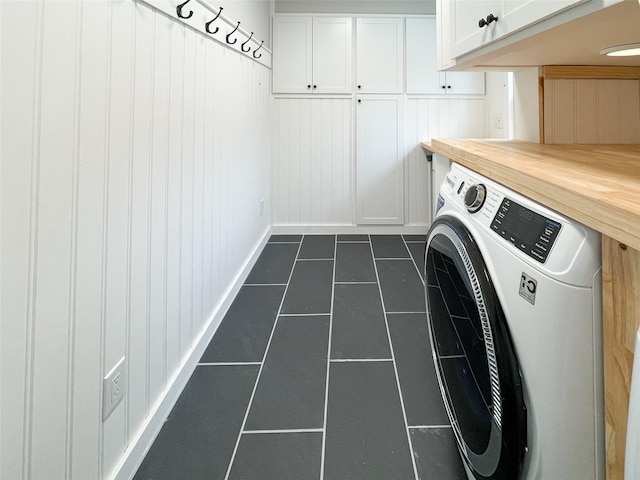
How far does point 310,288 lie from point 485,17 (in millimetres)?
1634

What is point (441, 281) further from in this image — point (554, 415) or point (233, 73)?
point (233, 73)

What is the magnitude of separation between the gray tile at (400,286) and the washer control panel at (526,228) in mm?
1390

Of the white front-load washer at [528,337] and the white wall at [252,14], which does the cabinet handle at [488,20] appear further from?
the white wall at [252,14]

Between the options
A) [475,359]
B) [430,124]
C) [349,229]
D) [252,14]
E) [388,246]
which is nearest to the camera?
[475,359]

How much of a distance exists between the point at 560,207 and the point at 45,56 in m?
0.94

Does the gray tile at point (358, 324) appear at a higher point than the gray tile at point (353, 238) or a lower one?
lower

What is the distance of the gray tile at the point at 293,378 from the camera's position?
4.18 feet

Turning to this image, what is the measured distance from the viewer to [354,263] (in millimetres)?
2805

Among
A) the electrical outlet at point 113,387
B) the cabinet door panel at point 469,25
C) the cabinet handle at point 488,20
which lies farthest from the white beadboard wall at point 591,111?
the electrical outlet at point 113,387

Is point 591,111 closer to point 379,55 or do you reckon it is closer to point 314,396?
point 314,396

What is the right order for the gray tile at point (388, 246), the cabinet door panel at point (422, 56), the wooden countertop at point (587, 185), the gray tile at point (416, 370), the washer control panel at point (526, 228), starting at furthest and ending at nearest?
the cabinet door panel at point (422, 56)
the gray tile at point (388, 246)
the gray tile at point (416, 370)
the washer control panel at point (526, 228)
the wooden countertop at point (587, 185)

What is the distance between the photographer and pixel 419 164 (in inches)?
138

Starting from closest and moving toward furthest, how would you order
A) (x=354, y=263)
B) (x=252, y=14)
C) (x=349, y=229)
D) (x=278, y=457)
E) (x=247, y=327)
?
1. (x=278, y=457)
2. (x=247, y=327)
3. (x=252, y=14)
4. (x=354, y=263)
5. (x=349, y=229)

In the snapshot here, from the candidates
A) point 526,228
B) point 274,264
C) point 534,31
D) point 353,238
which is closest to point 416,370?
point 526,228
